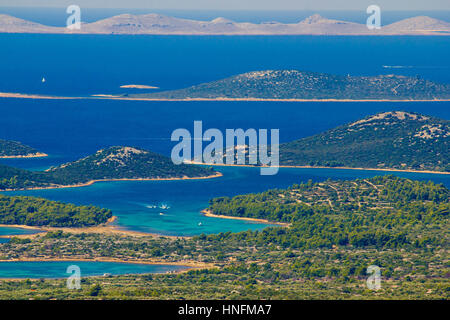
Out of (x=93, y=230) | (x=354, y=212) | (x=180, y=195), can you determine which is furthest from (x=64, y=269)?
(x=180, y=195)

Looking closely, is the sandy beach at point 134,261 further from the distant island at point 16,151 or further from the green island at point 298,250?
the distant island at point 16,151

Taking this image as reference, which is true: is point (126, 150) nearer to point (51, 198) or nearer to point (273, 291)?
point (51, 198)

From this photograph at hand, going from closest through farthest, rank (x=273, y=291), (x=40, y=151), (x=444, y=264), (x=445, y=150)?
(x=273, y=291), (x=444, y=264), (x=445, y=150), (x=40, y=151)

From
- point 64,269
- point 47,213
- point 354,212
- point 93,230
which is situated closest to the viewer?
point 64,269

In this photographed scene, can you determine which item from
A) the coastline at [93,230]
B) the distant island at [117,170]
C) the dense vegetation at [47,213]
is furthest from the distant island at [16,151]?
the coastline at [93,230]

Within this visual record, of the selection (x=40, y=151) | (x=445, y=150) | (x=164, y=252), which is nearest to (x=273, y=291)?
(x=164, y=252)

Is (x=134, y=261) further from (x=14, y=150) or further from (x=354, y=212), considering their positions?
(x=14, y=150)
